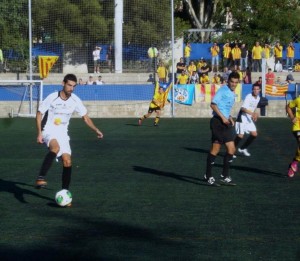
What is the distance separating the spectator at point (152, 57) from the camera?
35156mm

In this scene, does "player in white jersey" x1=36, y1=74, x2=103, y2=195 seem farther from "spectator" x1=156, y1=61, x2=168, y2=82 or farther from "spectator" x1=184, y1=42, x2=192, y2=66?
"spectator" x1=184, y1=42, x2=192, y2=66

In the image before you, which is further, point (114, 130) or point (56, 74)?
point (56, 74)

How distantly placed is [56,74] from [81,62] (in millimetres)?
1160

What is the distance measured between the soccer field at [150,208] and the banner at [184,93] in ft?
42.2

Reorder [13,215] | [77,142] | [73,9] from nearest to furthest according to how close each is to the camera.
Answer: [13,215]
[77,142]
[73,9]

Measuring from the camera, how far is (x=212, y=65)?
128ft

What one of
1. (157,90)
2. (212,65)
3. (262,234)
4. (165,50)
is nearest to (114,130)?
(157,90)

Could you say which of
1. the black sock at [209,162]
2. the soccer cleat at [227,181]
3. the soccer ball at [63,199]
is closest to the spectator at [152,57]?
the soccer cleat at [227,181]

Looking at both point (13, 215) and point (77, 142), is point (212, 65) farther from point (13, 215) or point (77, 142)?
point (13, 215)

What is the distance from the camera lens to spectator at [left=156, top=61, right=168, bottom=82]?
35.0 meters

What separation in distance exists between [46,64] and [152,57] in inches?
186

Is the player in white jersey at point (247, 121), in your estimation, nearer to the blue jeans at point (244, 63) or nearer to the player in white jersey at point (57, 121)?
the player in white jersey at point (57, 121)

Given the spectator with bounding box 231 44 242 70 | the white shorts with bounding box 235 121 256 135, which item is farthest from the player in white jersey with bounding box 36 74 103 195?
the spectator with bounding box 231 44 242 70

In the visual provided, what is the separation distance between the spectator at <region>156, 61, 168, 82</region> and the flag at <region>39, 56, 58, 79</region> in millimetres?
4437
